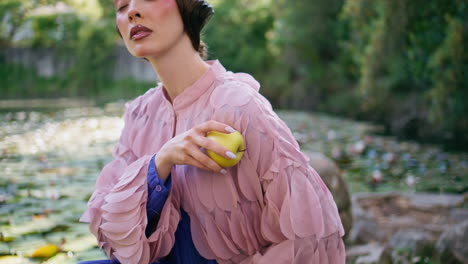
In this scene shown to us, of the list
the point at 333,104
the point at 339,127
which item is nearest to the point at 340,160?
the point at 339,127

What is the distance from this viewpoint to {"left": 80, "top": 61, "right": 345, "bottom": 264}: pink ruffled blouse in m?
0.98

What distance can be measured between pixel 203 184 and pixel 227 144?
0.14m

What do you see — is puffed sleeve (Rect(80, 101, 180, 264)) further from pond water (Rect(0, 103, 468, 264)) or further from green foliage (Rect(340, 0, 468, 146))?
green foliage (Rect(340, 0, 468, 146))

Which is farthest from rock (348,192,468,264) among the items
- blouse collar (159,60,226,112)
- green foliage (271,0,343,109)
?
green foliage (271,0,343,109)

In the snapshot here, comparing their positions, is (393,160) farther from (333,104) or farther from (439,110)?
(333,104)

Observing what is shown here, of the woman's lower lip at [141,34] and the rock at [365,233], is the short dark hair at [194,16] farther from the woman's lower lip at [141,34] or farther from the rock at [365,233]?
the rock at [365,233]

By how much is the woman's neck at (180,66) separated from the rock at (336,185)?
5.10 feet

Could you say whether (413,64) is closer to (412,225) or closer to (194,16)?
(412,225)

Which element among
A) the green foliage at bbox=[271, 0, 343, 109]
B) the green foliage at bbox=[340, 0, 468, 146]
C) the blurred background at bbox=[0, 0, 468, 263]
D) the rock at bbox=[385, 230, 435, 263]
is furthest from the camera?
the green foliage at bbox=[271, 0, 343, 109]

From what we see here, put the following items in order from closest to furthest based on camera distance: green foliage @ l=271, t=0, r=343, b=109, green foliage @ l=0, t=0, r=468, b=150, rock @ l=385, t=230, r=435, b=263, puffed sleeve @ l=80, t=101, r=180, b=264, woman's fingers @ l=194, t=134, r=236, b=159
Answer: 1. woman's fingers @ l=194, t=134, r=236, b=159
2. puffed sleeve @ l=80, t=101, r=180, b=264
3. rock @ l=385, t=230, r=435, b=263
4. green foliage @ l=0, t=0, r=468, b=150
5. green foliage @ l=271, t=0, r=343, b=109

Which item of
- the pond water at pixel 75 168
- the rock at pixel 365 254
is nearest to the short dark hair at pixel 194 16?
the pond water at pixel 75 168

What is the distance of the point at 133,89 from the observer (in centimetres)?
1747

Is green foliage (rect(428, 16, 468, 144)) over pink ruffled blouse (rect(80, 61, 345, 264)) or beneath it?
beneath

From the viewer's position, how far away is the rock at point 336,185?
259 centimetres
